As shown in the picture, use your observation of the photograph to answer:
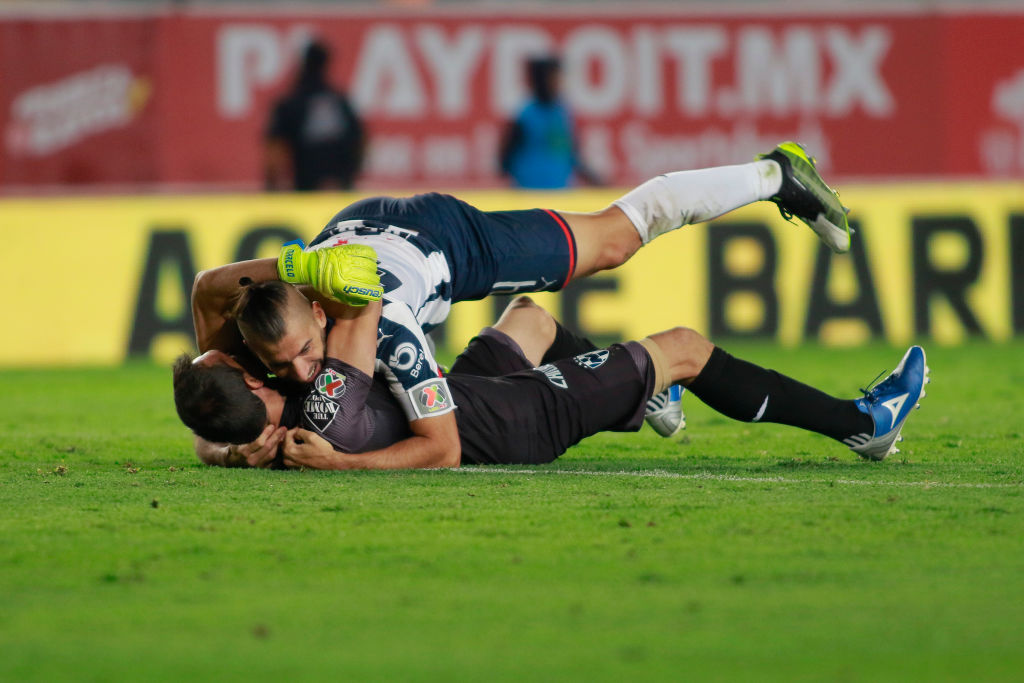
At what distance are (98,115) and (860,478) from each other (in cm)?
1198

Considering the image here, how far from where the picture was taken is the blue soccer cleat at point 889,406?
5684 mm

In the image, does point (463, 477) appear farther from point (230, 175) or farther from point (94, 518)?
point (230, 175)

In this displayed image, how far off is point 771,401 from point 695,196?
103 cm

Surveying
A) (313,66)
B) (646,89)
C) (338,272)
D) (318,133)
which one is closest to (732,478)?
(338,272)

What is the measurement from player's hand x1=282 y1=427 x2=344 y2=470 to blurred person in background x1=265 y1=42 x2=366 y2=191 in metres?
8.73

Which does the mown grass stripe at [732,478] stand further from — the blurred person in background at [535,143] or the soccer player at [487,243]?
the blurred person in background at [535,143]

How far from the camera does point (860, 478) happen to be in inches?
207

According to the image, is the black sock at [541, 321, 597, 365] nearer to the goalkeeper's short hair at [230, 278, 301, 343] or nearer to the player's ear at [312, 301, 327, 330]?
the player's ear at [312, 301, 327, 330]

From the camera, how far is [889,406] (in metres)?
5.70

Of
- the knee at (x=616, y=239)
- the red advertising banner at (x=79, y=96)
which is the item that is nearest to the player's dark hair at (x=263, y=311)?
the knee at (x=616, y=239)

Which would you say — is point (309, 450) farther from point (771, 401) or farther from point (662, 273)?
point (662, 273)

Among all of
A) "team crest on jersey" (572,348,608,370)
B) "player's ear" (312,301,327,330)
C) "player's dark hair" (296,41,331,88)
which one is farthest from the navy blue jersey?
"player's dark hair" (296,41,331,88)

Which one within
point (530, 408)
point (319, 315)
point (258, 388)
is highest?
point (319, 315)

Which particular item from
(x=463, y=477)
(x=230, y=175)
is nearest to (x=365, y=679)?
(x=463, y=477)
